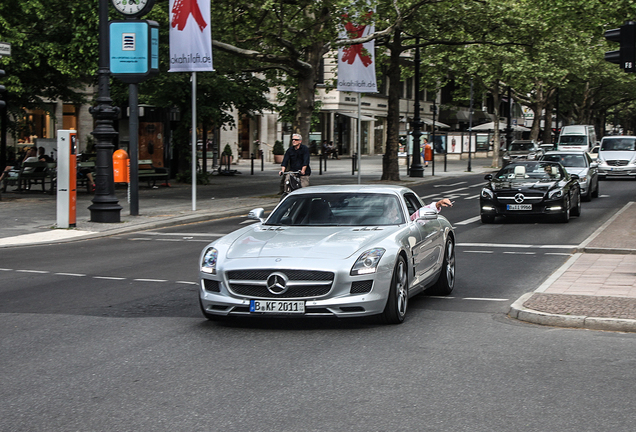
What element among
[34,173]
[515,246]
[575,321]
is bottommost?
[575,321]

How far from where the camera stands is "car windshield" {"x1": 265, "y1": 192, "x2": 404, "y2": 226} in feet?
29.7

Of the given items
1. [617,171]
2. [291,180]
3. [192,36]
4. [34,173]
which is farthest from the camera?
[617,171]

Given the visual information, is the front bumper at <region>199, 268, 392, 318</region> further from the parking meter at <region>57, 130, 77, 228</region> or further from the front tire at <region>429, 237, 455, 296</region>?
the parking meter at <region>57, 130, 77, 228</region>

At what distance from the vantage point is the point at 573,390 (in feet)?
19.1

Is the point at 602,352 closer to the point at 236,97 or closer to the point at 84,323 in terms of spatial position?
the point at 84,323

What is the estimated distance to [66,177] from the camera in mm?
17891

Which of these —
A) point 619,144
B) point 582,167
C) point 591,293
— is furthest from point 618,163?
point 591,293

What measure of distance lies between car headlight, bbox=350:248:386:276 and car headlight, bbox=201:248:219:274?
1.31 meters

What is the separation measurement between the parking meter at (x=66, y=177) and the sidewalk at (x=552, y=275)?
332mm

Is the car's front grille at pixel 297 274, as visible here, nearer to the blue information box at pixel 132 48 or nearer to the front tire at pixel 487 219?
the front tire at pixel 487 219

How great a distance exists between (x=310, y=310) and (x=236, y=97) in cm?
2518

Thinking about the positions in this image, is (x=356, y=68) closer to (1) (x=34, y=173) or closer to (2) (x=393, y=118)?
(2) (x=393, y=118)

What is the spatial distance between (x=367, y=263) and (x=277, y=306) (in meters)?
0.89

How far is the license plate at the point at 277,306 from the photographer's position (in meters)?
7.52
